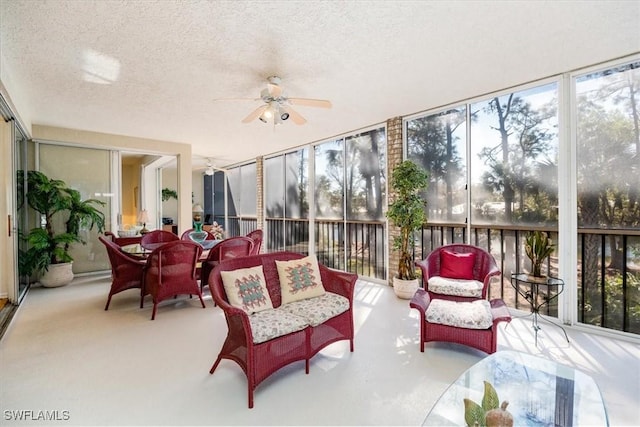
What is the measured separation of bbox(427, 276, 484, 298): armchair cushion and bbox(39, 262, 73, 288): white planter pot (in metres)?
5.63

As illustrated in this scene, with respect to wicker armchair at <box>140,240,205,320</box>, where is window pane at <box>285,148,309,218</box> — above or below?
above

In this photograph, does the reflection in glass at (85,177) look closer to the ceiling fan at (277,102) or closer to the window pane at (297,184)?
the window pane at (297,184)

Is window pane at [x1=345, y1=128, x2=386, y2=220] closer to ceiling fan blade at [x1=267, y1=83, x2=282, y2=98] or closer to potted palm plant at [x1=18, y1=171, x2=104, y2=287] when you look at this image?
ceiling fan blade at [x1=267, y1=83, x2=282, y2=98]

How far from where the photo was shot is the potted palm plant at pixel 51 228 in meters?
4.46

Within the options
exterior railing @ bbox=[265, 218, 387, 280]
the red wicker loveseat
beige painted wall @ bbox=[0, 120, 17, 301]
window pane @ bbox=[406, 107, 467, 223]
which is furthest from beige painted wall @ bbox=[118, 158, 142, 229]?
window pane @ bbox=[406, 107, 467, 223]

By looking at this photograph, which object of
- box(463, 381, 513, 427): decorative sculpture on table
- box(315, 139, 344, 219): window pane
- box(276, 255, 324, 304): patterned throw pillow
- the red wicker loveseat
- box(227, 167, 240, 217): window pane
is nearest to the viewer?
box(463, 381, 513, 427): decorative sculpture on table

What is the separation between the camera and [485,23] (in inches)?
91.5

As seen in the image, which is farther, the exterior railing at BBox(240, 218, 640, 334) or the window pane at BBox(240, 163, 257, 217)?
the window pane at BBox(240, 163, 257, 217)

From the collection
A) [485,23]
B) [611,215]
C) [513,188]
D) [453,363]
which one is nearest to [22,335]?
[453,363]

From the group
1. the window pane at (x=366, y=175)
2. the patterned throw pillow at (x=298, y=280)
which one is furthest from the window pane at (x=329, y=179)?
the patterned throw pillow at (x=298, y=280)

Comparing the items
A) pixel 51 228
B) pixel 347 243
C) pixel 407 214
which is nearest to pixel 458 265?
pixel 407 214

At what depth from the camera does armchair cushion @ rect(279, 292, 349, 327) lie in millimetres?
2352

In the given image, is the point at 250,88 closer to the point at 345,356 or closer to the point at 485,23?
the point at 485,23

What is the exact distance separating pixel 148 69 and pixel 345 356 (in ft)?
11.4
